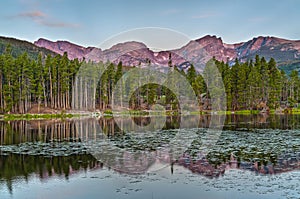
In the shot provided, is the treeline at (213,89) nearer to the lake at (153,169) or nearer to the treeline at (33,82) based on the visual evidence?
the treeline at (33,82)

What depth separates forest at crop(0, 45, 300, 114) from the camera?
6925 cm

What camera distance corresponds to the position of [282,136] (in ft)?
94.4

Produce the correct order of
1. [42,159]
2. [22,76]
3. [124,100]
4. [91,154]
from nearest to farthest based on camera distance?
1. [42,159]
2. [91,154]
3. [22,76]
4. [124,100]

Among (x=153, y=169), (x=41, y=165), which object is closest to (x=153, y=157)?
(x=153, y=169)

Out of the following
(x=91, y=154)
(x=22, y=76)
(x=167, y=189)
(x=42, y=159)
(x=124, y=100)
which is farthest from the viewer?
(x=124, y=100)

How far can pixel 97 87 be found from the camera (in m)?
84.3

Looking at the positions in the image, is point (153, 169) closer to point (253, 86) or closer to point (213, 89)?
point (213, 89)

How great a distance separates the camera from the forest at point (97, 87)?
69.2 metres

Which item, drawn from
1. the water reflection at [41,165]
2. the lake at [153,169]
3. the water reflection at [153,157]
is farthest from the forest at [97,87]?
the water reflection at [41,165]

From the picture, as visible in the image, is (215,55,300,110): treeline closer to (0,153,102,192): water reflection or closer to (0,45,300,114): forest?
(0,45,300,114): forest

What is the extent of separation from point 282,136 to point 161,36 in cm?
1399

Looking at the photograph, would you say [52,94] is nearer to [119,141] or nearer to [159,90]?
[159,90]

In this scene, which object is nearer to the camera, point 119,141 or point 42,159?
point 42,159

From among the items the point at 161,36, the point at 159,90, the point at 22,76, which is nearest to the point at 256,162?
the point at 161,36
